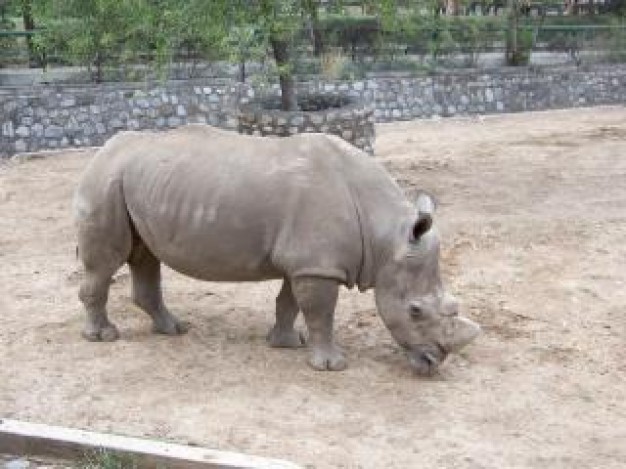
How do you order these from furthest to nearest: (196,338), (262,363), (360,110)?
1. (360,110)
2. (196,338)
3. (262,363)

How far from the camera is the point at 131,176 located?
636 centimetres

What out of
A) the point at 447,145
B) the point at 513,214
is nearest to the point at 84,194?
the point at 513,214

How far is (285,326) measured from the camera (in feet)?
22.0

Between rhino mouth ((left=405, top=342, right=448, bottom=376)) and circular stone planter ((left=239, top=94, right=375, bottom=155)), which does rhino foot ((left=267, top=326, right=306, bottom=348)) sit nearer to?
rhino mouth ((left=405, top=342, right=448, bottom=376))

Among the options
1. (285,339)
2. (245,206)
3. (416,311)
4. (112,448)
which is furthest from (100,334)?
(416,311)

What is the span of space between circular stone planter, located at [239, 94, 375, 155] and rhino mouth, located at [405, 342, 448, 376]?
5.41m

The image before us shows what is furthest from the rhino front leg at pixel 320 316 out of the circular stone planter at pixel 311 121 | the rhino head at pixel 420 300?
the circular stone planter at pixel 311 121

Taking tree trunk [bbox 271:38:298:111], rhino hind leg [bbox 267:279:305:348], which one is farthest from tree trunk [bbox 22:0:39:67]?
rhino hind leg [bbox 267:279:305:348]

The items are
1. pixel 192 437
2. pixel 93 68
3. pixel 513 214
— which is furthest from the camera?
pixel 93 68

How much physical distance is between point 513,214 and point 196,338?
4.73m

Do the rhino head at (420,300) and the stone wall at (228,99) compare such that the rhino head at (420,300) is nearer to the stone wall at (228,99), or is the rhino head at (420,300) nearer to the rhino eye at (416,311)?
the rhino eye at (416,311)

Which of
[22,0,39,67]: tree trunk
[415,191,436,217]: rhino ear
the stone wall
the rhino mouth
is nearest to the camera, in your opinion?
[415,191,436,217]: rhino ear

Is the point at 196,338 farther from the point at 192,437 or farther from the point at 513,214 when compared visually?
the point at 513,214

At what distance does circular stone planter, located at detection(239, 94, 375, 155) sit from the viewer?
1135 cm
